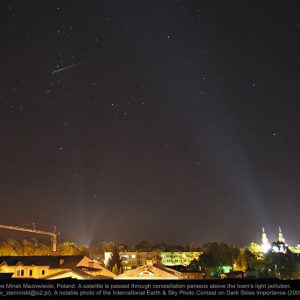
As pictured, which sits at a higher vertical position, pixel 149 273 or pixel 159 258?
pixel 159 258

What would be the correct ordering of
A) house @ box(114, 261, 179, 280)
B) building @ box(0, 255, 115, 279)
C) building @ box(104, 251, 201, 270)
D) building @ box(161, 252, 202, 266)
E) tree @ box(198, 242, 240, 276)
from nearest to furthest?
house @ box(114, 261, 179, 280) < building @ box(0, 255, 115, 279) < tree @ box(198, 242, 240, 276) < building @ box(104, 251, 201, 270) < building @ box(161, 252, 202, 266)

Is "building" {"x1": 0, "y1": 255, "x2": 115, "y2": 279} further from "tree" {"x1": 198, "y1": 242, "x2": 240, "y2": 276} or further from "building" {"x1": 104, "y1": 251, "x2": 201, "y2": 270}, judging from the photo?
"building" {"x1": 104, "y1": 251, "x2": 201, "y2": 270}

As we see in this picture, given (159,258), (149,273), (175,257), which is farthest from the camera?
(175,257)

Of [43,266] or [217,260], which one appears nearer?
[43,266]

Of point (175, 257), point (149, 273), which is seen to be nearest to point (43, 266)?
point (149, 273)

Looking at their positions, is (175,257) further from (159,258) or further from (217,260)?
(217,260)

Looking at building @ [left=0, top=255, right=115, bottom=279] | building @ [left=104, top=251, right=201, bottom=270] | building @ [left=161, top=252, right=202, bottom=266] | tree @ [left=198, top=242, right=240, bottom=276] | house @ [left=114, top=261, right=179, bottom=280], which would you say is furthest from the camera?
building @ [left=161, top=252, right=202, bottom=266]

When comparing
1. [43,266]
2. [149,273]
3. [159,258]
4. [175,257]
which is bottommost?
[149,273]

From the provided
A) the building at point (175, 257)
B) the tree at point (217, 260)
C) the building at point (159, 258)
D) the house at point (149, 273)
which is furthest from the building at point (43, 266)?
the building at point (175, 257)

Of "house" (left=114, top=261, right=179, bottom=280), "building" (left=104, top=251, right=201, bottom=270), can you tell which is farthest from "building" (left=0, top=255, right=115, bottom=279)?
"building" (left=104, top=251, right=201, bottom=270)

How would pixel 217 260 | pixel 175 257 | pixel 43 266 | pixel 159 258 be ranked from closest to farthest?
pixel 43 266, pixel 217 260, pixel 159 258, pixel 175 257
